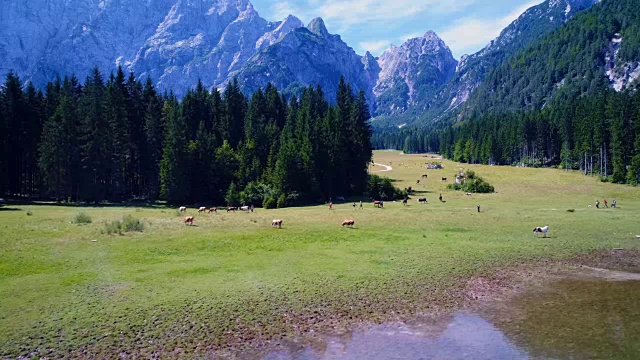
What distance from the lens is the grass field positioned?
22547 millimetres

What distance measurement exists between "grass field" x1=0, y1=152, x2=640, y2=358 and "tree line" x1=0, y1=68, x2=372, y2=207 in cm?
1962

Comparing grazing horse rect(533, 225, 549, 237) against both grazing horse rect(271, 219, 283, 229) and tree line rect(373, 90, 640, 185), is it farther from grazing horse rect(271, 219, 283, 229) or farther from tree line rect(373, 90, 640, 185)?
tree line rect(373, 90, 640, 185)

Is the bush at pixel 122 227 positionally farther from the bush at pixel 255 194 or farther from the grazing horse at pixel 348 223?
the bush at pixel 255 194

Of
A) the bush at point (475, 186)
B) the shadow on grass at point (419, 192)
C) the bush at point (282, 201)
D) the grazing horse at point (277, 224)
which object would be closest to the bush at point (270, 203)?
the bush at point (282, 201)

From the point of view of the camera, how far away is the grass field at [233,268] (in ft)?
74.0

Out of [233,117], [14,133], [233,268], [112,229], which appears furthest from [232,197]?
[233,268]

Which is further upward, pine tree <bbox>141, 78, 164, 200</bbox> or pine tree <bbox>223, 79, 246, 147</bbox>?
pine tree <bbox>223, 79, 246, 147</bbox>

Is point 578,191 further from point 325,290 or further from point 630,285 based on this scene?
point 325,290

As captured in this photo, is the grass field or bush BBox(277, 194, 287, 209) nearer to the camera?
the grass field

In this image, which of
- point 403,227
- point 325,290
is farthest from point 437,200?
point 325,290

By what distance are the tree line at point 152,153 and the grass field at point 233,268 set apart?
772 inches

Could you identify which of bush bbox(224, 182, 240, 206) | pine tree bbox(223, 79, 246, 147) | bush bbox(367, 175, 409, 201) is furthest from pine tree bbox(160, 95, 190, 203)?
bush bbox(367, 175, 409, 201)

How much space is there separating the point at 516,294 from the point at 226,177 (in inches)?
2779

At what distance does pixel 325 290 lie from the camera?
95.5ft
